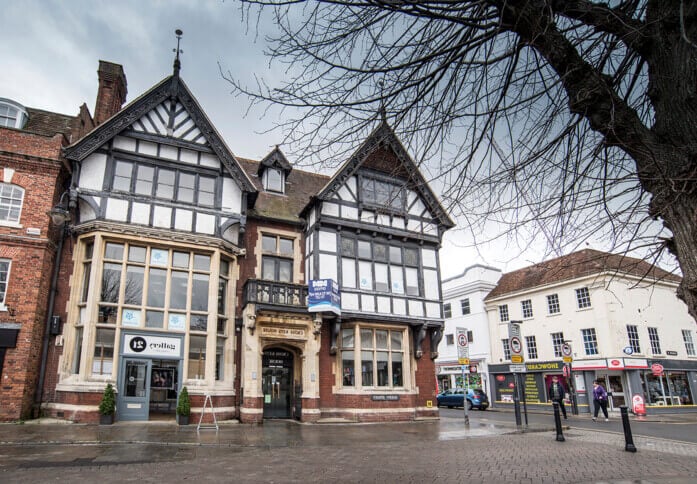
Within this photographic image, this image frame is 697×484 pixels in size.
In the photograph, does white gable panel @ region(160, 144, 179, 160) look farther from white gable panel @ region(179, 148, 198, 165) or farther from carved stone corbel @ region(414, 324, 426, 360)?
carved stone corbel @ region(414, 324, 426, 360)

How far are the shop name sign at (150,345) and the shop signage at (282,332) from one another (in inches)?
123

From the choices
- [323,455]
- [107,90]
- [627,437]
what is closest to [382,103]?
[323,455]

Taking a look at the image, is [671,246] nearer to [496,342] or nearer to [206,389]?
[206,389]

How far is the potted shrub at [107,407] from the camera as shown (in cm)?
1467

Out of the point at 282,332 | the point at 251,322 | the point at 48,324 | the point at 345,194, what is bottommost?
the point at 282,332

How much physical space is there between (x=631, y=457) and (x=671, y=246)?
8.44m

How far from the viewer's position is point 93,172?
17.1 metres

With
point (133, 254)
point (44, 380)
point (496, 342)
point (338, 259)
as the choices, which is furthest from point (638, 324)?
point (44, 380)

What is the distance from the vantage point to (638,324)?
31.6m

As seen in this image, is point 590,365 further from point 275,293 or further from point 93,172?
point 93,172

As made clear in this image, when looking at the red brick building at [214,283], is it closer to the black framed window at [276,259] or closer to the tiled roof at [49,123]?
the black framed window at [276,259]

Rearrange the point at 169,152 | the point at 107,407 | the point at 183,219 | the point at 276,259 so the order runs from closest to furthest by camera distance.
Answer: the point at 107,407, the point at 183,219, the point at 169,152, the point at 276,259

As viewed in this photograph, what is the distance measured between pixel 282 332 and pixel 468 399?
18756mm

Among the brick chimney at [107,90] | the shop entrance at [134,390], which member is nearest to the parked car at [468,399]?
the shop entrance at [134,390]
